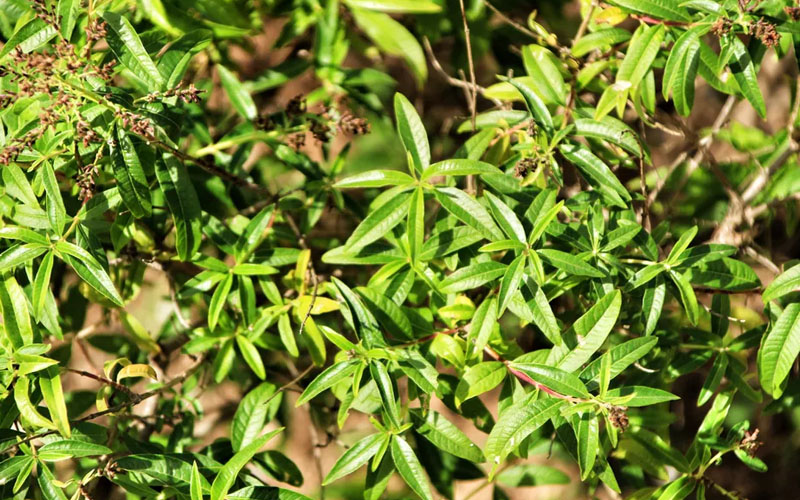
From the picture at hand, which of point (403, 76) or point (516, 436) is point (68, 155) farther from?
point (403, 76)

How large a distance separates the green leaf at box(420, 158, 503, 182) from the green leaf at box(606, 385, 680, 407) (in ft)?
1.49

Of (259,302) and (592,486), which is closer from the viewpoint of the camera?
(592,486)

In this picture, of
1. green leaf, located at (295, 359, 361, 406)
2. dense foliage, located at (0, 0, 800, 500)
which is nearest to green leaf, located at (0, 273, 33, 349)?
dense foliage, located at (0, 0, 800, 500)

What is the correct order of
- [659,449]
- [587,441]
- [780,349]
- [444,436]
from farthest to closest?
[659,449]
[444,436]
[780,349]
[587,441]

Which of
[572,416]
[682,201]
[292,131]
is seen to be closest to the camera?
[572,416]

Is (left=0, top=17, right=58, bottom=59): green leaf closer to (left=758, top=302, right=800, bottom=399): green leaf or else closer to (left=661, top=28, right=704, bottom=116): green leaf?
(left=661, top=28, right=704, bottom=116): green leaf

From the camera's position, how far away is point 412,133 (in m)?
1.38

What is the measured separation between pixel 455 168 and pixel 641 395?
511 mm

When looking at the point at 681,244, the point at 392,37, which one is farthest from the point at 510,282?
the point at 392,37

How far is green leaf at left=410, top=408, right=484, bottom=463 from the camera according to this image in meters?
1.38

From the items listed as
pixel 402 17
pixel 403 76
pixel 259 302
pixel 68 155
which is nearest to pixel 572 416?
pixel 259 302

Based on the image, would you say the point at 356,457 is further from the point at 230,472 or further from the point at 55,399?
the point at 55,399

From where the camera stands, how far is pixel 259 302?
1776mm

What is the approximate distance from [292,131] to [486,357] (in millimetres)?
688
